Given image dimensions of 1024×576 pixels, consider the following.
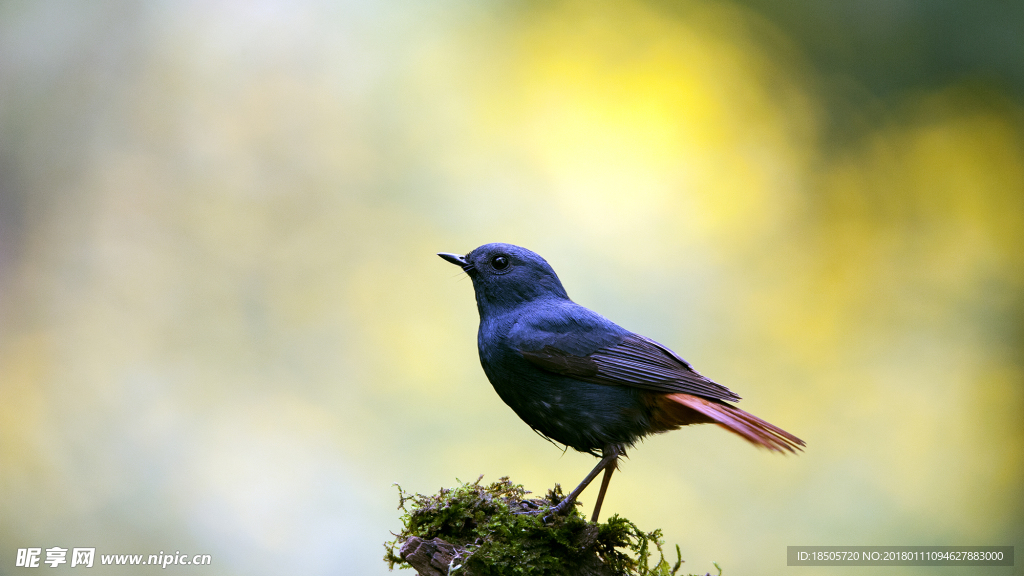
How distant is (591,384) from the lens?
10.7 feet

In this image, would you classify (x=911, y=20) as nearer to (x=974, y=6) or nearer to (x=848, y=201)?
(x=974, y=6)

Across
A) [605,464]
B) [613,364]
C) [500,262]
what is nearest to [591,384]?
[613,364]

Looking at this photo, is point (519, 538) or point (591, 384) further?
point (591, 384)

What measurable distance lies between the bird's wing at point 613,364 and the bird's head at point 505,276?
0.98 ft

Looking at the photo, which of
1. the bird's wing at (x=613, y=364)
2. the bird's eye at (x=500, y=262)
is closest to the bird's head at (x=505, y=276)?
the bird's eye at (x=500, y=262)

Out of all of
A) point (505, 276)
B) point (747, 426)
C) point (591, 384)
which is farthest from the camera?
point (505, 276)

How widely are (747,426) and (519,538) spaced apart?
1.01m

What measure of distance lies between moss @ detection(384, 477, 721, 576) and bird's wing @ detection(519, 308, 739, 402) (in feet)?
1.92

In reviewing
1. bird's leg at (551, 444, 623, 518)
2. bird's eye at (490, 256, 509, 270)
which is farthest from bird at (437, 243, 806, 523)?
bird's eye at (490, 256, 509, 270)

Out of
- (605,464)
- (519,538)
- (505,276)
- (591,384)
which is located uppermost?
(505,276)

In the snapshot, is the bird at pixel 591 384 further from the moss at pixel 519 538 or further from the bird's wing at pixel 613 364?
the moss at pixel 519 538

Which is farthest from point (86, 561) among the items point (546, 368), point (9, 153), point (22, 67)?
point (546, 368)

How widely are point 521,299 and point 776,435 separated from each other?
1.31m

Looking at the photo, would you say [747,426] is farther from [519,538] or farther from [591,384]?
[519,538]
